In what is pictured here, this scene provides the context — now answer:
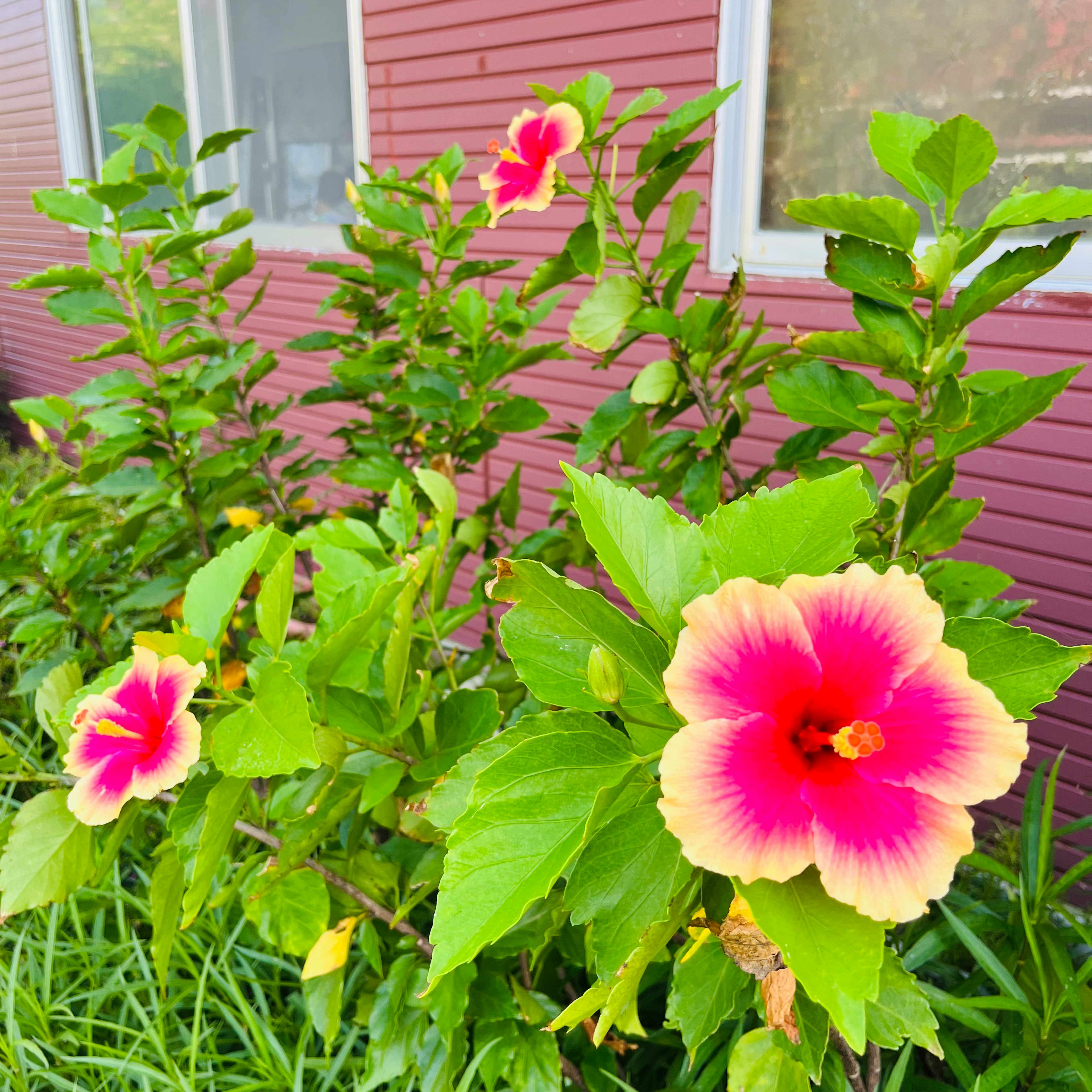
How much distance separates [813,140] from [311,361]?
271 centimetres

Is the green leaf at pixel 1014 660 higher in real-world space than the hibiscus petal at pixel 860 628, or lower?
lower

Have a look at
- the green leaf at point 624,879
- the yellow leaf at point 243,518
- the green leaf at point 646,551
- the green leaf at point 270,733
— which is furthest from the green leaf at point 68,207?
the green leaf at point 624,879

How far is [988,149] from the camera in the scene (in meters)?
0.95

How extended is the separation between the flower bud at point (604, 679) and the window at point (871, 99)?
1.96 metres

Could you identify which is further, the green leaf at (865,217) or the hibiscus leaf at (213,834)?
the green leaf at (865,217)

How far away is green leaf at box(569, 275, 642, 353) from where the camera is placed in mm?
1328

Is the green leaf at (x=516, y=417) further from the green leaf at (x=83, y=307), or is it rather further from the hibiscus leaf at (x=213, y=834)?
the hibiscus leaf at (x=213, y=834)

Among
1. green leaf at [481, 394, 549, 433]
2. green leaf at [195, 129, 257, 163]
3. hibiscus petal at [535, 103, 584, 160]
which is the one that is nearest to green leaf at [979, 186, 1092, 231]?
hibiscus petal at [535, 103, 584, 160]

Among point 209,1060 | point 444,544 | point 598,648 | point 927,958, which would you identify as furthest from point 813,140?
point 209,1060

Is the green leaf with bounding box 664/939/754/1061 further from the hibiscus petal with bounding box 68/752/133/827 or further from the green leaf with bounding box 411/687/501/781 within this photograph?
the hibiscus petal with bounding box 68/752/133/827

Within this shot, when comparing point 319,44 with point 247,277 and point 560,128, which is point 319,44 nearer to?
point 247,277

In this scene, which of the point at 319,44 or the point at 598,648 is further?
the point at 319,44

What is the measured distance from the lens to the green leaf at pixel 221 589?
97cm

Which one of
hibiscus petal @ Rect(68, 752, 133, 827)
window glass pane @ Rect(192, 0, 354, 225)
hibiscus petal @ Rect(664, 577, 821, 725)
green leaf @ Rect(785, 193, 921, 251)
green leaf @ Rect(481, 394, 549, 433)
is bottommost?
hibiscus petal @ Rect(68, 752, 133, 827)
